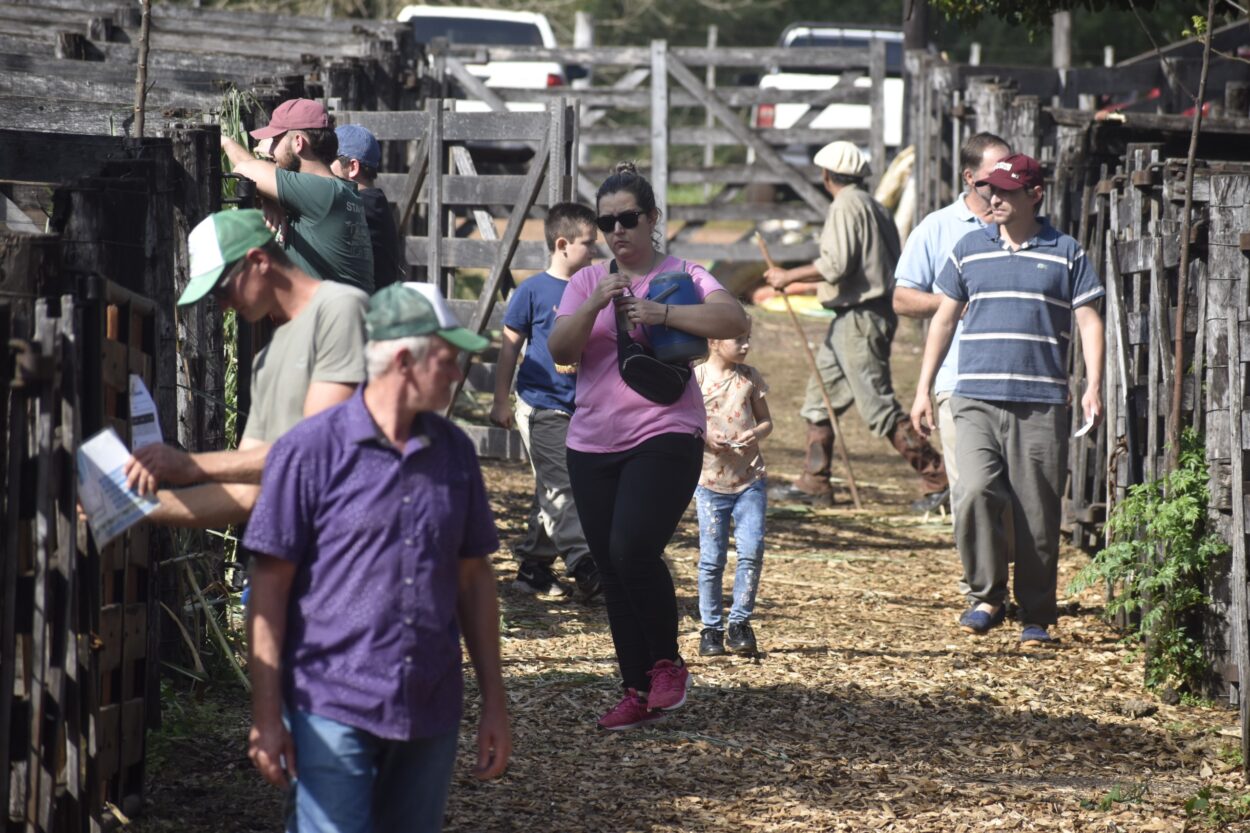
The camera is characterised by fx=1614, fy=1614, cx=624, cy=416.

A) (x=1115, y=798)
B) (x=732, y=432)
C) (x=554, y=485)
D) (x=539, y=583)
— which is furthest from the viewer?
(x=539, y=583)

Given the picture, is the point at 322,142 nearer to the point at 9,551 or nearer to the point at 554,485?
the point at 554,485

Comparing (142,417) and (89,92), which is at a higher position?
(89,92)

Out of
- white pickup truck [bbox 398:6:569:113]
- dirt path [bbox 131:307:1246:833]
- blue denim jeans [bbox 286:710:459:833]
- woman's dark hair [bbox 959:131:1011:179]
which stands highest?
white pickup truck [bbox 398:6:569:113]

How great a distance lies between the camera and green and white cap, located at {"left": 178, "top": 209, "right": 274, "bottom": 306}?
3711 millimetres

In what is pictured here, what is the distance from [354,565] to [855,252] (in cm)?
716

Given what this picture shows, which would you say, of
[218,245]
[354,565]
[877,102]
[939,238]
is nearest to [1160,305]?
[939,238]

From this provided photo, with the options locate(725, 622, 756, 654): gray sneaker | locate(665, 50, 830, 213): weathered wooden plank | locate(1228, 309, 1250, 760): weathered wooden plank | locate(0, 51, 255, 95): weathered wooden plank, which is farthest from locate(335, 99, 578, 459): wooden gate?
locate(665, 50, 830, 213): weathered wooden plank

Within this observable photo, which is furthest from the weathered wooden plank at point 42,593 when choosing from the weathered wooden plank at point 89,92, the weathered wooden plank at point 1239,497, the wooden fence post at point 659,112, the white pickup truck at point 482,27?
the white pickup truck at point 482,27

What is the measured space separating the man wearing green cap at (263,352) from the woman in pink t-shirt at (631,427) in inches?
59.3

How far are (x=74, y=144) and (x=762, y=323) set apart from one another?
10973mm

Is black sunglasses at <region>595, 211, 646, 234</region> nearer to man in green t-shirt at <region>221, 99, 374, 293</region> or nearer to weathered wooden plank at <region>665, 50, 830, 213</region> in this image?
man in green t-shirt at <region>221, 99, 374, 293</region>

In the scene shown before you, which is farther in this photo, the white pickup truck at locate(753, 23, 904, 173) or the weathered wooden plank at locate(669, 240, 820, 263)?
the white pickup truck at locate(753, 23, 904, 173)

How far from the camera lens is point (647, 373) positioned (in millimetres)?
5406

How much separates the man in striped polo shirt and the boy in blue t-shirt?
1634mm
